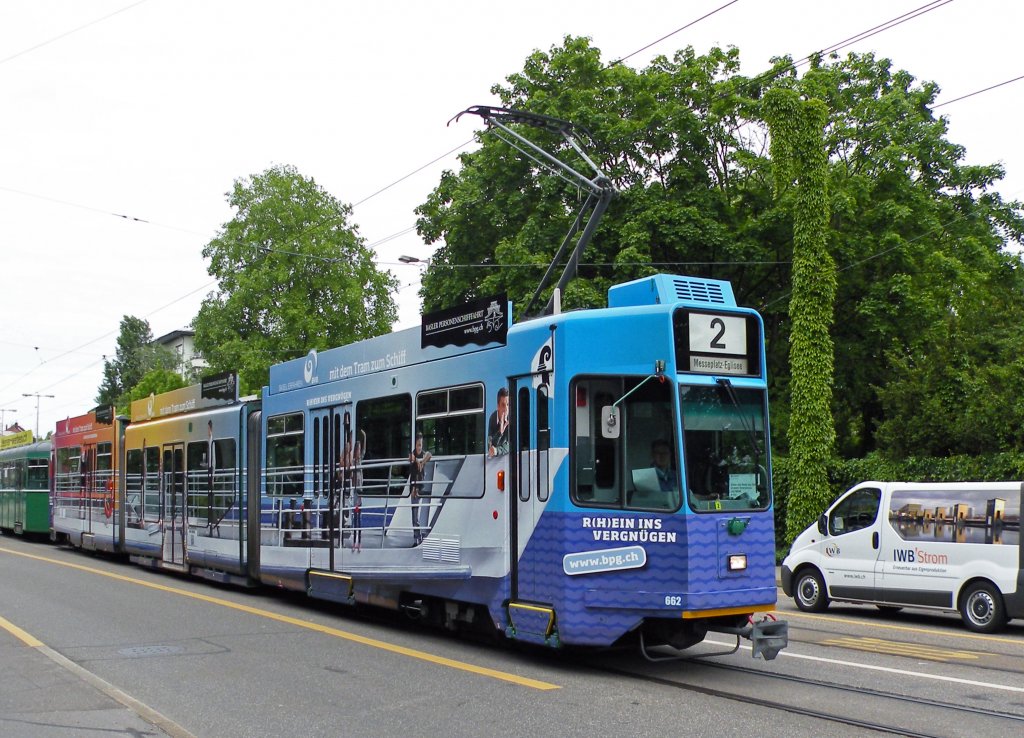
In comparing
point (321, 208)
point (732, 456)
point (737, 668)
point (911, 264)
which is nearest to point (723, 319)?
point (732, 456)

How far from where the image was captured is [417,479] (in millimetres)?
11672

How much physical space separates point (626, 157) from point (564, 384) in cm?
2226

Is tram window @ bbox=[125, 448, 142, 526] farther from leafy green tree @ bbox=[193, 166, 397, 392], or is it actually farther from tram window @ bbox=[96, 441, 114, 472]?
leafy green tree @ bbox=[193, 166, 397, 392]

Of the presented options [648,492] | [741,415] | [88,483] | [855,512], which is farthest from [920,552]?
[88,483]

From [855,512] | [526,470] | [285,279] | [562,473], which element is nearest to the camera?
[562,473]

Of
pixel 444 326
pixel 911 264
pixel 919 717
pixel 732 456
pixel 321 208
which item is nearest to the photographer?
pixel 919 717

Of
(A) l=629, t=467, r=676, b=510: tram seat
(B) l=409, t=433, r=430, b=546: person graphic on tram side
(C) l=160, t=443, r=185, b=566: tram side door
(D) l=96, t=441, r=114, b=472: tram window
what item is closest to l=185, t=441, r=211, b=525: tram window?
(C) l=160, t=443, r=185, b=566: tram side door

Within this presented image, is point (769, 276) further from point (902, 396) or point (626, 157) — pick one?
point (902, 396)

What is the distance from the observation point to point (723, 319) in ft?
31.7

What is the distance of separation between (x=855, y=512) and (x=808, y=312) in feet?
32.6

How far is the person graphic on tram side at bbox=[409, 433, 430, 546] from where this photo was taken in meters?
11.6

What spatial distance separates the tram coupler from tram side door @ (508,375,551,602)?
1.63 meters

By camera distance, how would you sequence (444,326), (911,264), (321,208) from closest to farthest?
(444,326), (911,264), (321,208)

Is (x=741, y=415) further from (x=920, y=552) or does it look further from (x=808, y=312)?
(x=808, y=312)
